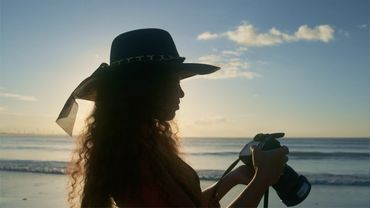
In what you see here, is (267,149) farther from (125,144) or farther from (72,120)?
(72,120)

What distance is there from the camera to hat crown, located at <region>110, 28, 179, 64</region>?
1744mm

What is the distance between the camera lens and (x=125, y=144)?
159cm

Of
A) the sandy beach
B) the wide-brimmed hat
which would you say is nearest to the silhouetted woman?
the wide-brimmed hat

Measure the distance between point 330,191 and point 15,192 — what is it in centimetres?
727

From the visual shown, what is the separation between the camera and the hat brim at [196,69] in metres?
1.75

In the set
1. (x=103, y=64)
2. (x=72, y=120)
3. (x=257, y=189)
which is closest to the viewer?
(x=257, y=189)

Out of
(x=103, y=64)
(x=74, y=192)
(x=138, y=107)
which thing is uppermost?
(x=103, y=64)

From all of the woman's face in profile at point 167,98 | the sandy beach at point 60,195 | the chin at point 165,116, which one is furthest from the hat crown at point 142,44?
the sandy beach at point 60,195

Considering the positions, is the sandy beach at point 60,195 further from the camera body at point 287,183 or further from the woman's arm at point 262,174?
the woman's arm at point 262,174

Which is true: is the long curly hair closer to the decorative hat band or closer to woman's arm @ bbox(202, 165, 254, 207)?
the decorative hat band

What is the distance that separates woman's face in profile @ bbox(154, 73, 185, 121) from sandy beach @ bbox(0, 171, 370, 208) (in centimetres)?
615

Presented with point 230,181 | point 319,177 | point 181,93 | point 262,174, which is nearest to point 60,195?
point 319,177

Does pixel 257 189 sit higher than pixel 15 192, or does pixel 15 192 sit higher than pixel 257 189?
pixel 257 189

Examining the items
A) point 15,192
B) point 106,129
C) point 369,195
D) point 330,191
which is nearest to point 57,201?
point 15,192
